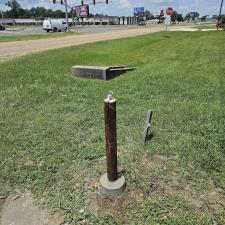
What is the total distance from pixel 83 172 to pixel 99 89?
4012 mm

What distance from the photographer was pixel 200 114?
17.7 ft

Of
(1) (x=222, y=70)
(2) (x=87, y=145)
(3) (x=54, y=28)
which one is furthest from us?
(3) (x=54, y=28)

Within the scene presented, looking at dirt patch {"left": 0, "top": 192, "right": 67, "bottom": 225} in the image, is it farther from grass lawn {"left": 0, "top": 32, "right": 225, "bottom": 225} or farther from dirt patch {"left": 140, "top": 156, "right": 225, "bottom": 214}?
dirt patch {"left": 140, "top": 156, "right": 225, "bottom": 214}

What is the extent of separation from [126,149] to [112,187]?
997 mm

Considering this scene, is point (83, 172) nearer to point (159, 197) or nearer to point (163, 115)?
point (159, 197)

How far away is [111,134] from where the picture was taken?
Result: 10.2 ft

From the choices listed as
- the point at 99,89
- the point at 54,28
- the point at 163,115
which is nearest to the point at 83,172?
the point at 163,115

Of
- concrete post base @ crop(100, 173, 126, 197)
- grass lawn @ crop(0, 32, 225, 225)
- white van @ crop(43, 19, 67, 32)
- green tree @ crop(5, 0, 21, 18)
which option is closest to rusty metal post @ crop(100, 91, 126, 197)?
concrete post base @ crop(100, 173, 126, 197)

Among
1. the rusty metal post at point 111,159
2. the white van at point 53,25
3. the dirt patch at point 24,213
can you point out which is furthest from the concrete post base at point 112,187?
the white van at point 53,25

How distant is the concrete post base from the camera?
3227mm

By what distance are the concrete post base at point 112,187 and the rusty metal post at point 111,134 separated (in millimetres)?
56

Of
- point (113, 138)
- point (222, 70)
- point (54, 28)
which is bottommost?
point (54, 28)

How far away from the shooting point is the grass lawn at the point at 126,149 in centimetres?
307

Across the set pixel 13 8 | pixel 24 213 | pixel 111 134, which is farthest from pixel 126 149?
pixel 13 8
